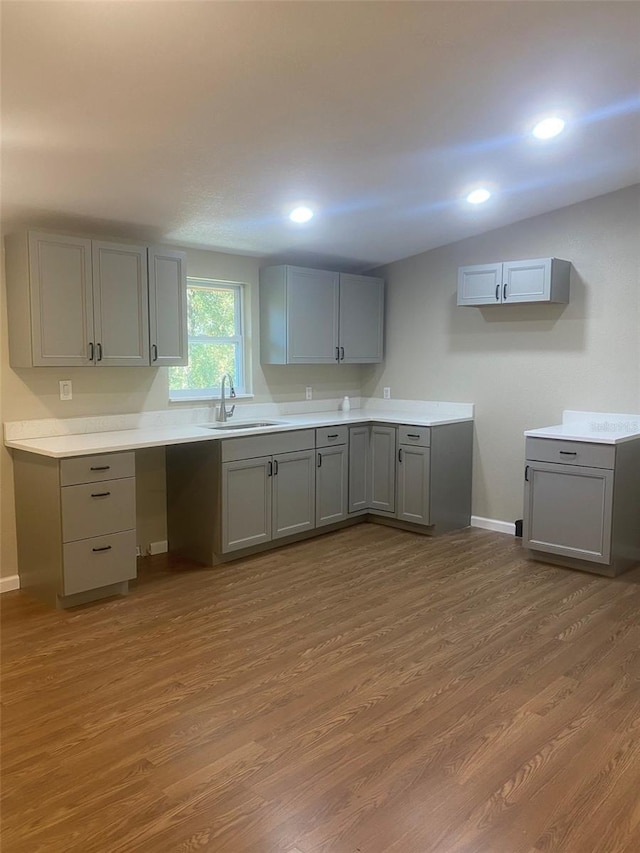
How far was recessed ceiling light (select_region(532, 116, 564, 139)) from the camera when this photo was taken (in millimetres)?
3151

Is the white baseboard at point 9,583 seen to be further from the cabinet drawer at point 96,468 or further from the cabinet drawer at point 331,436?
the cabinet drawer at point 331,436

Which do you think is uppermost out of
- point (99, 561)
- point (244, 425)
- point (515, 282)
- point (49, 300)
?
point (515, 282)

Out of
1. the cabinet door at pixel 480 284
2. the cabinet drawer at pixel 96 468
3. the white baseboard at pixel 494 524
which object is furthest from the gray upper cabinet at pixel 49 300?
the white baseboard at pixel 494 524

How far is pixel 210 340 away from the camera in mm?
4789

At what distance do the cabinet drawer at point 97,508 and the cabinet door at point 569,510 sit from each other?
8.31ft

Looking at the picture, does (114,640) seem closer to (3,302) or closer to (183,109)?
(3,302)

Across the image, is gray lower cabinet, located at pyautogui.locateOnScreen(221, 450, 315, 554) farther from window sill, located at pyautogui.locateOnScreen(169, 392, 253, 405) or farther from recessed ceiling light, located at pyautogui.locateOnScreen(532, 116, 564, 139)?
recessed ceiling light, located at pyautogui.locateOnScreen(532, 116, 564, 139)

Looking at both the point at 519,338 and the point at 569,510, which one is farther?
the point at 519,338

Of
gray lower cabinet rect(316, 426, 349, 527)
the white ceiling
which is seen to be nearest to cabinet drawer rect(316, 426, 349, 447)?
gray lower cabinet rect(316, 426, 349, 527)

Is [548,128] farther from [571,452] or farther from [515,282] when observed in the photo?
[571,452]

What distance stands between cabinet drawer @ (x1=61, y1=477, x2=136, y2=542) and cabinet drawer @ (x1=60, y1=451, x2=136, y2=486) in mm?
32

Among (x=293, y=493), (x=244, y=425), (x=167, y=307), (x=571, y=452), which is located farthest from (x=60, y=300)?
(x=571, y=452)

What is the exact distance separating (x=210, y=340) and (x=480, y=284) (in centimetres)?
202

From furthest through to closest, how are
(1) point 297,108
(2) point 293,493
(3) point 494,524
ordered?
(3) point 494,524 → (2) point 293,493 → (1) point 297,108
